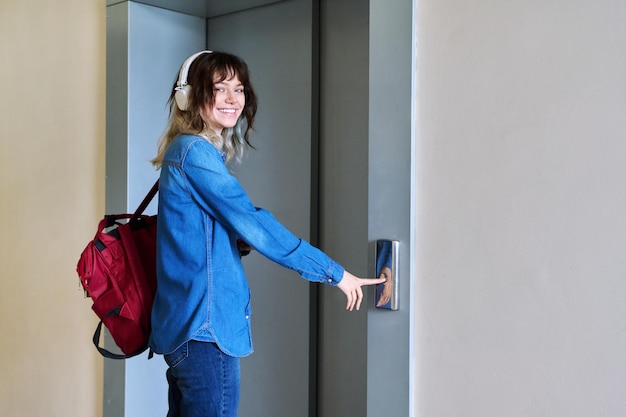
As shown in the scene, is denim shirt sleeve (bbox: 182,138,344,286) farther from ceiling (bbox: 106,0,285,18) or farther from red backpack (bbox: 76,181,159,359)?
ceiling (bbox: 106,0,285,18)

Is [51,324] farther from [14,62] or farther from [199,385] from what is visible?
[199,385]

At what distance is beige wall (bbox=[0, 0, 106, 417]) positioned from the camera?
3.66 m

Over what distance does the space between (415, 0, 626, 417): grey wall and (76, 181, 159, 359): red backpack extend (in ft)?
2.70

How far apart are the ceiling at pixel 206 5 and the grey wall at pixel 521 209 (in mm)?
1226

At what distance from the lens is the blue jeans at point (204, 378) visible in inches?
87.1

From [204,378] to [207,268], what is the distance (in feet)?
0.99

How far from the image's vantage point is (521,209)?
2172 mm

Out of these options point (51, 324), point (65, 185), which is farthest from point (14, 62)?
point (51, 324)

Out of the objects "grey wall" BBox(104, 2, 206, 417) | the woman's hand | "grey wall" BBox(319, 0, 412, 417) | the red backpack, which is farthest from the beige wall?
the woman's hand

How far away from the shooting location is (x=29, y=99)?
4.01 meters

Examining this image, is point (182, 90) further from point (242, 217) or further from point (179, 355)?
point (179, 355)

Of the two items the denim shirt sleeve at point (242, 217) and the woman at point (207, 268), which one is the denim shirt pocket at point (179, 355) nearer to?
the woman at point (207, 268)

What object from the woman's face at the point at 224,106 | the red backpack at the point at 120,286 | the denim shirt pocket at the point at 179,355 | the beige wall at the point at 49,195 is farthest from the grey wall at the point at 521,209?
the beige wall at the point at 49,195

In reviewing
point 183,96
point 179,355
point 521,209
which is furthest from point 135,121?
point 521,209
